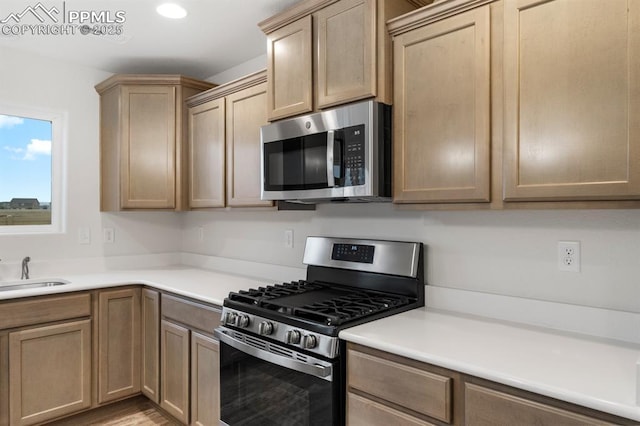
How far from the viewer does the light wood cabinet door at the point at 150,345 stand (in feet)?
8.67

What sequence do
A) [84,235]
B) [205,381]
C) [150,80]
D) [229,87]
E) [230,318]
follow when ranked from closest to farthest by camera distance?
[230,318], [205,381], [229,87], [150,80], [84,235]

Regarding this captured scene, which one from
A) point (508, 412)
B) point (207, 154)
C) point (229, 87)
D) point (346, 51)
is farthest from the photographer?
point (207, 154)

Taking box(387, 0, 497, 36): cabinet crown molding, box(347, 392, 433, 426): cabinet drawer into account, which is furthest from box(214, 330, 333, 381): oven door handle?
box(387, 0, 497, 36): cabinet crown molding

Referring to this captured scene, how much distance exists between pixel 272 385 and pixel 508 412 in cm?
99

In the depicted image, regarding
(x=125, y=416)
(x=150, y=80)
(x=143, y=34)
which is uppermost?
(x=143, y=34)

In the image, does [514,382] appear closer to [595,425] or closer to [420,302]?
[595,425]

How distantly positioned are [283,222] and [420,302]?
3.75ft

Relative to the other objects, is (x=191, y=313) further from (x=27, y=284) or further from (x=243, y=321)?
(x=27, y=284)

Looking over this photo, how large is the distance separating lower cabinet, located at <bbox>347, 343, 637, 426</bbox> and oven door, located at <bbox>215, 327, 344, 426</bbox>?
3.4 inches

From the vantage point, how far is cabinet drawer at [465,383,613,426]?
3.47 feet

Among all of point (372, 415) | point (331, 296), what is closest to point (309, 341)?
point (372, 415)

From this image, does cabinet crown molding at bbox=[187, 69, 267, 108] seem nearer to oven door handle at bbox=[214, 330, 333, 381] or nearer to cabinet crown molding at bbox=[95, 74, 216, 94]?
cabinet crown molding at bbox=[95, 74, 216, 94]

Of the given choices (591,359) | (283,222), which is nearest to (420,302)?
(591,359)

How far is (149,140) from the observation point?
10.0 ft
